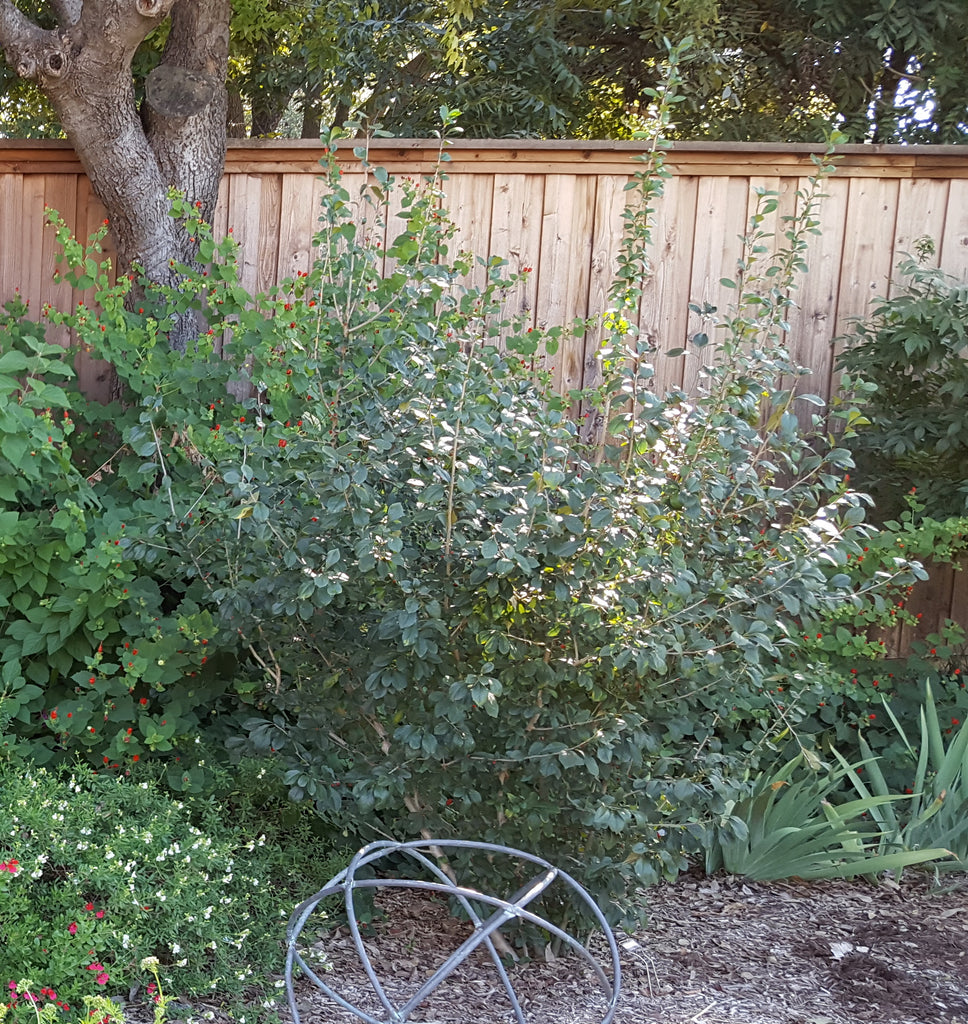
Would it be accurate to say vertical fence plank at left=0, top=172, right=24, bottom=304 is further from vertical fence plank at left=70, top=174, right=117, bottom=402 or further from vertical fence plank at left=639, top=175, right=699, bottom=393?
vertical fence plank at left=639, top=175, right=699, bottom=393

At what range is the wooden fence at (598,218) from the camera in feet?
12.1

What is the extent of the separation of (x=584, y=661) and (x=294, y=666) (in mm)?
733

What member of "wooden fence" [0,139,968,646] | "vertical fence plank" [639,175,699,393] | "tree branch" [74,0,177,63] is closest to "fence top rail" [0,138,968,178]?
"wooden fence" [0,139,968,646]

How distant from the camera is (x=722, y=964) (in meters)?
2.59

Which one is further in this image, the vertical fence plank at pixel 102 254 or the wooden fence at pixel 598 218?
the vertical fence plank at pixel 102 254

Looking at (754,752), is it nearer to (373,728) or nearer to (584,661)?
(584,661)

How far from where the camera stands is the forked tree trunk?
343 centimetres

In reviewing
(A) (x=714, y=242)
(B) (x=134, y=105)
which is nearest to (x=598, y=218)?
(A) (x=714, y=242)

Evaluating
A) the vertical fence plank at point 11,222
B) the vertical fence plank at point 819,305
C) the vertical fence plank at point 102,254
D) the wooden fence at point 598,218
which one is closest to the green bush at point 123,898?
the vertical fence plank at point 102,254

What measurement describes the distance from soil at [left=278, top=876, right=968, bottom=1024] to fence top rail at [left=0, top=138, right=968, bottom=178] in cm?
241

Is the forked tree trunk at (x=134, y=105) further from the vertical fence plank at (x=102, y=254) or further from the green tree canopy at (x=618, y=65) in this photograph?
the green tree canopy at (x=618, y=65)

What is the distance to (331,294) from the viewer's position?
3059 mm

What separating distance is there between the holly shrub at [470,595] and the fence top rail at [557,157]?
75cm

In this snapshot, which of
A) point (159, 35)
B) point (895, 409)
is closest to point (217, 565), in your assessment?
point (895, 409)
